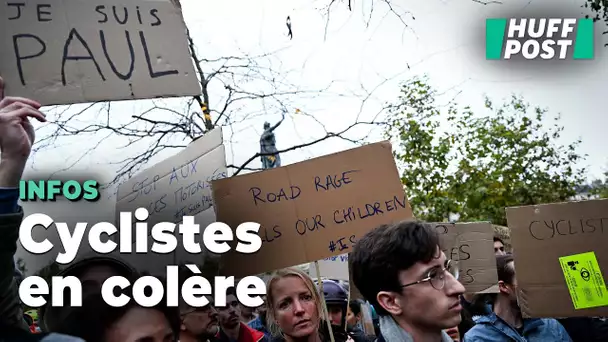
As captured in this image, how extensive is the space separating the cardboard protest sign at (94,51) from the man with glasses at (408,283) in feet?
2.66

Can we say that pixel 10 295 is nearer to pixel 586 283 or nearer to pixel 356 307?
pixel 586 283

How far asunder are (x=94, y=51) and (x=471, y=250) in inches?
79.5

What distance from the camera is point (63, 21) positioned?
232 cm

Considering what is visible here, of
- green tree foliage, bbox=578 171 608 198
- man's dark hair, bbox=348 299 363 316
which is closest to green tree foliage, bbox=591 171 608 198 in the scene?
green tree foliage, bbox=578 171 608 198

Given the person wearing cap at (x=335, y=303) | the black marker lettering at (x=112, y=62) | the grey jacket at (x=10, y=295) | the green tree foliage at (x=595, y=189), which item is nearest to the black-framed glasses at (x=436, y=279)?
the grey jacket at (x=10, y=295)

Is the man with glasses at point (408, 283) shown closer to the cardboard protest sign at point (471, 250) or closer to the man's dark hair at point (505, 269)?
the man's dark hair at point (505, 269)

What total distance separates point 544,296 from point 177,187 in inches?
63.7

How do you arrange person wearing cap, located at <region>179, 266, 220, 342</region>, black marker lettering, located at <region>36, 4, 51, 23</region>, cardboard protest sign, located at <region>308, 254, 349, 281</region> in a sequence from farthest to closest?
cardboard protest sign, located at <region>308, 254, 349, 281</region> → person wearing cap, located at <region>179, 266, 220, 342</region> → black marker lettering, located at <region>36, 4, 51, 23</region>

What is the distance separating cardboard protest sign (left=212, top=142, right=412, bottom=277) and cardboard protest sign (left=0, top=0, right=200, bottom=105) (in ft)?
2.07

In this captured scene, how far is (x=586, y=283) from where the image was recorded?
285 centimetres

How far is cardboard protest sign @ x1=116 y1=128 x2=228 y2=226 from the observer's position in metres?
3.09

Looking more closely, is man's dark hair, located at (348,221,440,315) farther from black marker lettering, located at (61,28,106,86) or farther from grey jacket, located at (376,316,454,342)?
black marker lettering, located at (61,28,106,86)

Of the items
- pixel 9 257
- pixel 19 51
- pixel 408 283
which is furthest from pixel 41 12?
pixel 408 283

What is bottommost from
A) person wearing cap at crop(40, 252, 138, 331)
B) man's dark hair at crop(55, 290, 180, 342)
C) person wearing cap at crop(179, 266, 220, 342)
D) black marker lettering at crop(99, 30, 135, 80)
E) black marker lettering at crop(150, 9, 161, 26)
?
person wearing cap at crop(179, 266, 220, 342)
